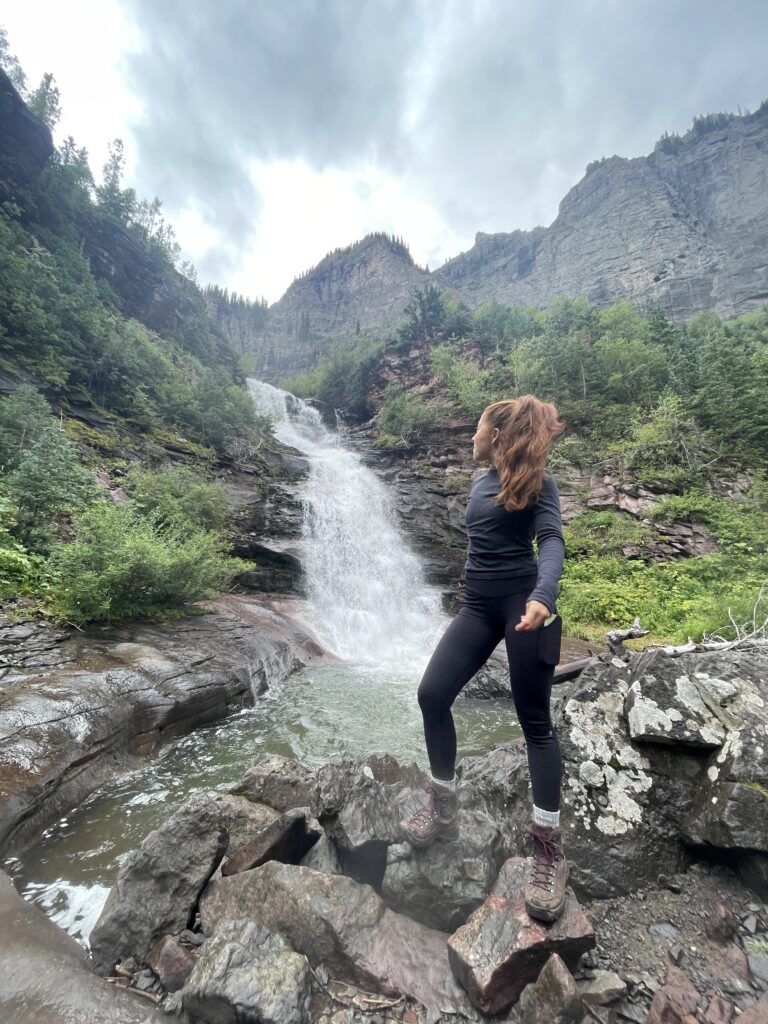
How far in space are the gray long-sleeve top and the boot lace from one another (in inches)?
47.2

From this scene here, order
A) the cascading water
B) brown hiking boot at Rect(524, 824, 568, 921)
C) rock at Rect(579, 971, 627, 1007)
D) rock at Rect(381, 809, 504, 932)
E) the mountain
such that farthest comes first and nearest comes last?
the mountain < the cascading water < rock at Rect(381, 809, 504, 932) < brown hiking boot at Rect(524, 824, 568, 921) < rock at Rect(579, 971, 627, 1007)

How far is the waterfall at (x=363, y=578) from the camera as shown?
37.8 feet

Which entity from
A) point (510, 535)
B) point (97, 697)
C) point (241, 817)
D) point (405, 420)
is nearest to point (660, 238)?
point (405, 420)

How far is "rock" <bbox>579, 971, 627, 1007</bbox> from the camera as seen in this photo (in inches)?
61.7

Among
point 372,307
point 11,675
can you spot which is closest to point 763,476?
point 11,675

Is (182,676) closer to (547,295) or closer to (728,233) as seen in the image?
(547,295)

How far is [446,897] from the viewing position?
209cm

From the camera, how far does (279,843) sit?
8.03 ft

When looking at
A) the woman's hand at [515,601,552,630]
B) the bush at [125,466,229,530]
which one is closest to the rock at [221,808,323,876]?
the woman's hand at [515,601,552,630]

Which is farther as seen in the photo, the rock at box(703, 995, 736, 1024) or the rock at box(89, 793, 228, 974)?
the rock at box(89, 793, 228, 974)

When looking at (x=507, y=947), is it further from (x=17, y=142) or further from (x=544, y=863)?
(x=17, y=142)

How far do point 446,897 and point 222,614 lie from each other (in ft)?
25.0

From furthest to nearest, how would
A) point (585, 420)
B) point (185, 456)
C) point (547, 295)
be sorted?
point (547, 295)
point (585, 420)
point (185, 456)

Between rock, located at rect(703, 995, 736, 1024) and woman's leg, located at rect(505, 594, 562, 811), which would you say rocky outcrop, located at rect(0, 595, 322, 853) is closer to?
woman's leg, located at rect(505, 594, 562, 811)
